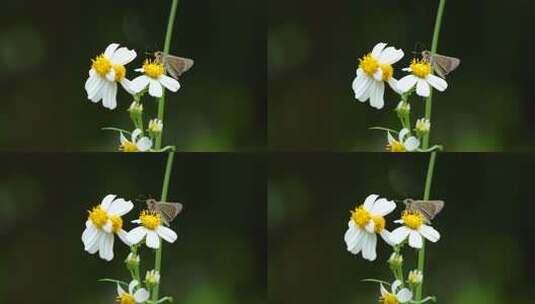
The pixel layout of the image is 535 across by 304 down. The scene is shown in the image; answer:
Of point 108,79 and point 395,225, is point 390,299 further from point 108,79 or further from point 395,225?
point 108,79

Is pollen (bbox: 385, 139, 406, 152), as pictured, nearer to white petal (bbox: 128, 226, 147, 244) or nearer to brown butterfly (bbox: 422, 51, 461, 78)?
brown butterfly (bbox: 422, 51, 461, 78)

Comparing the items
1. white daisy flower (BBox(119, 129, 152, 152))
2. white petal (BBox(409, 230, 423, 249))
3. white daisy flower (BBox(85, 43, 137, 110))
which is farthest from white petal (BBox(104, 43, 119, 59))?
white petal (BBox(409, 230, 423, 249))

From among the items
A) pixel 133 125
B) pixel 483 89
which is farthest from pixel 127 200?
pixel 483 89

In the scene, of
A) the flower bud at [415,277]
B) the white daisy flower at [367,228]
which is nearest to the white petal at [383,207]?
the white daisy flower at [367,228]

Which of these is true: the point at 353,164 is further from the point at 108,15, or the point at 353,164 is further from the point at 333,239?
the point at 108,15

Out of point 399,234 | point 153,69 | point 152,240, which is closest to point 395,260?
point 399,234

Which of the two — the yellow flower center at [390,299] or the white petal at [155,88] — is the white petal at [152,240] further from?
the yellow flower center at [390,299]

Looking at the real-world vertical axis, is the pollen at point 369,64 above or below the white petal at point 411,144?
above
